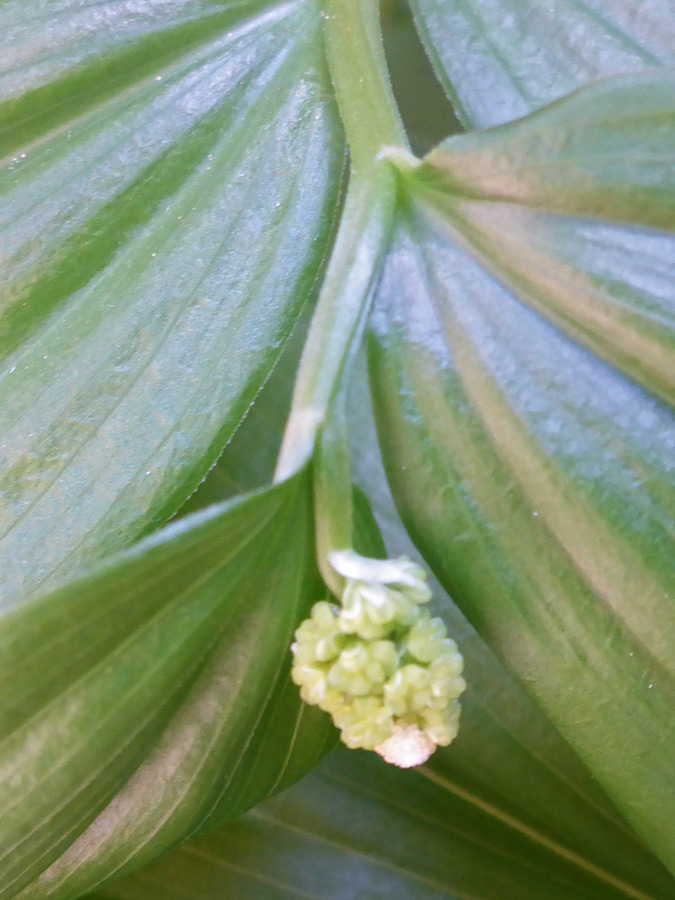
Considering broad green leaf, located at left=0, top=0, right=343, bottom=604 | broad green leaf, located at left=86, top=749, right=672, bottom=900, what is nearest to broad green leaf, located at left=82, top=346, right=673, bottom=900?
broad green leaf, located at left=86, top=749, right=672, bottom=900

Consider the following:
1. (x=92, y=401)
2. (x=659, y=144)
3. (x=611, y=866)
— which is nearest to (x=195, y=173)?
(x=92, y=401)

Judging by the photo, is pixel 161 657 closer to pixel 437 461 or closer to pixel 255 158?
pixel 437 461

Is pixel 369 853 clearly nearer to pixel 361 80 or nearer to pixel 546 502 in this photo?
pixel 546 502

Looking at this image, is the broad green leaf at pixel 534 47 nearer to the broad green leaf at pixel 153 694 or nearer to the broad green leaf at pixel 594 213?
the broad green leaf at pixel 594 213

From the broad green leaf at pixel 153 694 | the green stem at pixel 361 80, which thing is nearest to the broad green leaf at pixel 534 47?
the green stem at pixel 361 80

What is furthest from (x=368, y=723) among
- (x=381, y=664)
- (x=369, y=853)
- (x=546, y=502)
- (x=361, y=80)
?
(x=361, y=80)

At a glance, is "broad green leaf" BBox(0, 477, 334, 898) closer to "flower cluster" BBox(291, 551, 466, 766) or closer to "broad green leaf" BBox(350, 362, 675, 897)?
"flower cluster" BBox(291, 551, 466, 766)
